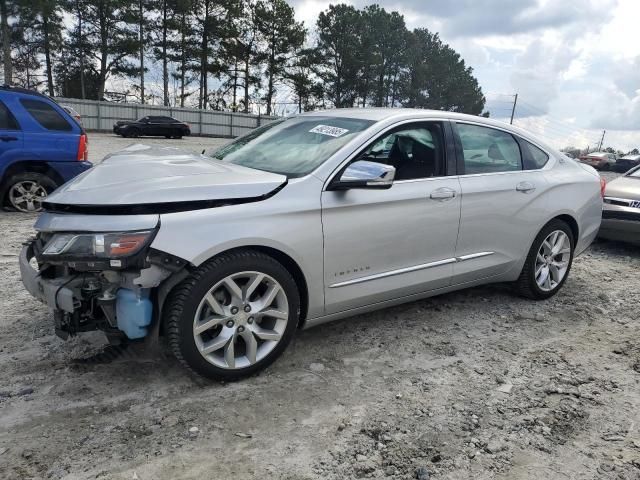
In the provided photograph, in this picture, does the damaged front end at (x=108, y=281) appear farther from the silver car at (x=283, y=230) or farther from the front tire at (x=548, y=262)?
the front tire at (x=548, y=262)

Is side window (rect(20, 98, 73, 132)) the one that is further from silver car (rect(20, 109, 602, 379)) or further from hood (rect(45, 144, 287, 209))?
hood (rect(45, 144, 287, 209))

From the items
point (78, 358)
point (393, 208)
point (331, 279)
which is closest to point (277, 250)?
point (331, 279)

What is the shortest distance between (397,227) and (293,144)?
0.96 metres

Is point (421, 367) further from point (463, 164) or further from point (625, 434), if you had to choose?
point (463, 164)

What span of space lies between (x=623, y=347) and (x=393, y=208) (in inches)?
80.8

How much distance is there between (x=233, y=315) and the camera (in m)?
2.97

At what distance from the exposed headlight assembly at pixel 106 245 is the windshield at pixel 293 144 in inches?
41.4

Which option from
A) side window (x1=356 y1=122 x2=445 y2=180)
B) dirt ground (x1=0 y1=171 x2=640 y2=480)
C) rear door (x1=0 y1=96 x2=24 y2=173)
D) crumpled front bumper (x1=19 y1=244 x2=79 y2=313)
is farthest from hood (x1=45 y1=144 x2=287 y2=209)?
rear door (x1=0 y1=96 x2=24 y2=173)

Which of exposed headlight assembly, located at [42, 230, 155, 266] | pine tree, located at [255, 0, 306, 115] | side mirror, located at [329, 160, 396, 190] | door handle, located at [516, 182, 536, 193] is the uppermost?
pine tree, located at [255, 0, 306, 115]

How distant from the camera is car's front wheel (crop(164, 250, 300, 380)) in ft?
9.19

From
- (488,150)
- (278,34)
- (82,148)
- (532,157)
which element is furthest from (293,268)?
(278,34)

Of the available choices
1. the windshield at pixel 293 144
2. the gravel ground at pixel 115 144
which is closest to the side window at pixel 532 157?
the windshield at pixel 293 144

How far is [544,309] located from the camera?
460 centimetres

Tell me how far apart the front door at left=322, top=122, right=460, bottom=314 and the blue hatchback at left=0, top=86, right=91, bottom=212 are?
5205 mm
